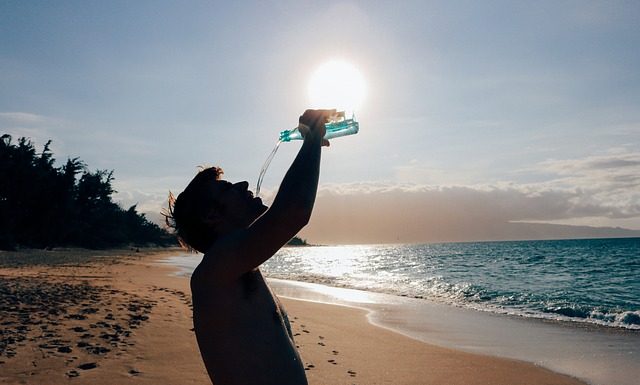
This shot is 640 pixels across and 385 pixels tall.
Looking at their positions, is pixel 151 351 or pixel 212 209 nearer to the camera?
pixel 212 209

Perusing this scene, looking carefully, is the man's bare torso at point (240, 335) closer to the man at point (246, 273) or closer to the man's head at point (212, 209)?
the man at point (246, 273)

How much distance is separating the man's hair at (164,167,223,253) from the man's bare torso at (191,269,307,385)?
0.29 meters

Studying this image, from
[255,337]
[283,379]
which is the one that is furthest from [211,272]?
[283,379]

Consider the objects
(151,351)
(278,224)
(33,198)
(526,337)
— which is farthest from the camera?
(33,198)

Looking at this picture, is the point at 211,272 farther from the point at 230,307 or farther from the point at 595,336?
the point at 595,336

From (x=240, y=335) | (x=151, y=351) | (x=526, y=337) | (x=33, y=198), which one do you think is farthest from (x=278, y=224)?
(x=33, y=198)

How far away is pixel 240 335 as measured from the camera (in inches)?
75.0

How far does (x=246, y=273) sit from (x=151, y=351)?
5700 millimetres

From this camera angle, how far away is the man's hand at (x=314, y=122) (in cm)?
197

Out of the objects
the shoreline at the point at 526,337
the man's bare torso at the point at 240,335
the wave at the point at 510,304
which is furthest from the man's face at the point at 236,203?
the wave at the point at 510,304

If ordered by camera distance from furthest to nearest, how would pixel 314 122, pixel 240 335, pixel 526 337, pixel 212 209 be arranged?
pixel 526 337 → pixel 212 209 → pixel 314 122 → pixel 240 335

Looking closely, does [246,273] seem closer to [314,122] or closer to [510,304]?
[314,122]

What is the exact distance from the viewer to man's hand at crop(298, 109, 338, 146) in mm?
1972

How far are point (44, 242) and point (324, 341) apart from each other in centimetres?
4368
